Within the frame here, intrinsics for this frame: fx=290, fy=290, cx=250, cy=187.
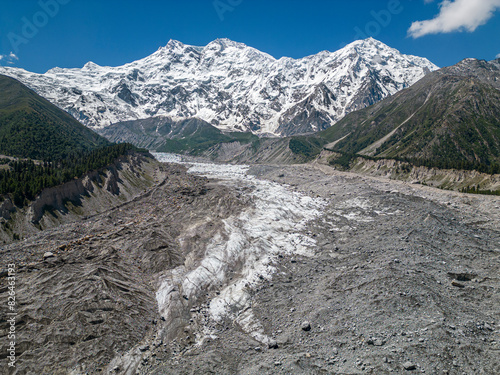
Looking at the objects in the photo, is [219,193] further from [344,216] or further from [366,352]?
[366,352]

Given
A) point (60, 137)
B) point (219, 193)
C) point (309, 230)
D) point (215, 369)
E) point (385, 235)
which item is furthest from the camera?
point (60, 137)

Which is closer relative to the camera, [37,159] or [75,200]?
[75,200]

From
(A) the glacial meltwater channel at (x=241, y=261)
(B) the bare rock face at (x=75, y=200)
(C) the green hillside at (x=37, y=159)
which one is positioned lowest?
(A) the glacial meltwater channel at (x=241, y=261)

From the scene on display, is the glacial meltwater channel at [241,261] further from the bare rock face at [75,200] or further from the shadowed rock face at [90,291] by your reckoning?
the bare rock face at [75,200]

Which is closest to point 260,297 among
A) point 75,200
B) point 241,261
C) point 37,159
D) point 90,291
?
point 241,261

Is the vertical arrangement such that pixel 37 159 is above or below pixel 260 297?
above

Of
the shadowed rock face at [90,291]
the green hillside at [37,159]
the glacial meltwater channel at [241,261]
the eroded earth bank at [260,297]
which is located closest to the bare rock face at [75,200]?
the green hillside at [37,159]

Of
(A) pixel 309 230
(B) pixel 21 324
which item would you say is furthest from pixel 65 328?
(A) pixel 309 230

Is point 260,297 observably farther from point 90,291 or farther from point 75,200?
point 75,200
